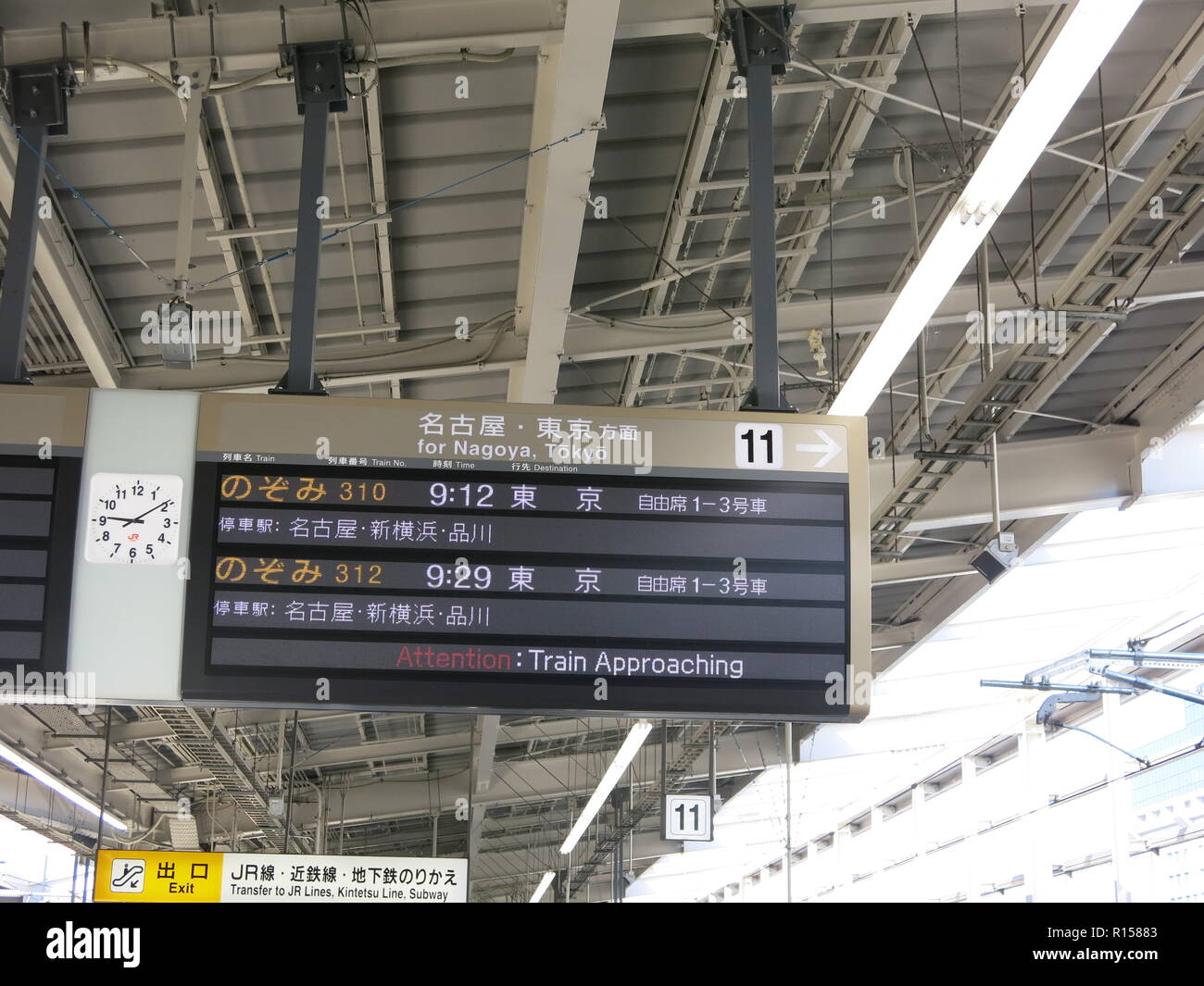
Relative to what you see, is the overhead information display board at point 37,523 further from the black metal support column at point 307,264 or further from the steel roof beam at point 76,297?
the steel roof beam at point 76,297

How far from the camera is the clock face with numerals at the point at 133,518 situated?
4223mm

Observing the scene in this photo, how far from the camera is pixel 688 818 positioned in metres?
15.2

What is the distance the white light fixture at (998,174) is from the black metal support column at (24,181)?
126 inches

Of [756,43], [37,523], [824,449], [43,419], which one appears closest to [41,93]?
[43,419]

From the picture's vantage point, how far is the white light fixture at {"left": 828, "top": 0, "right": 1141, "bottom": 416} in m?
3.86

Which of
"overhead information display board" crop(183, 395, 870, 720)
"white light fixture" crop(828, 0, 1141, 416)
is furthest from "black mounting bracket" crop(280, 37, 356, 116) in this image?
"white light fixture" crop(828, 0, 1141, 416)

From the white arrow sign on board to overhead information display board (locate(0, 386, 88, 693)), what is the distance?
2.41 m

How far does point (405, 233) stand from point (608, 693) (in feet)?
15.4

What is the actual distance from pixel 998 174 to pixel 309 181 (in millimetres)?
2508

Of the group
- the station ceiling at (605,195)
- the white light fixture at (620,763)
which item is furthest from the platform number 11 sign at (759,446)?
the white light fixture at (620,763)

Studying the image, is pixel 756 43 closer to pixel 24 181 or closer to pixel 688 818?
pixel 24 181

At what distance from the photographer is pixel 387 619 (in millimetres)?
4133

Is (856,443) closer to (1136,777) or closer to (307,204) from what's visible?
(307,204)

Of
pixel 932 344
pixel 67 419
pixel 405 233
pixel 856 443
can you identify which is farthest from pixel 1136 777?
pixel 67 419
